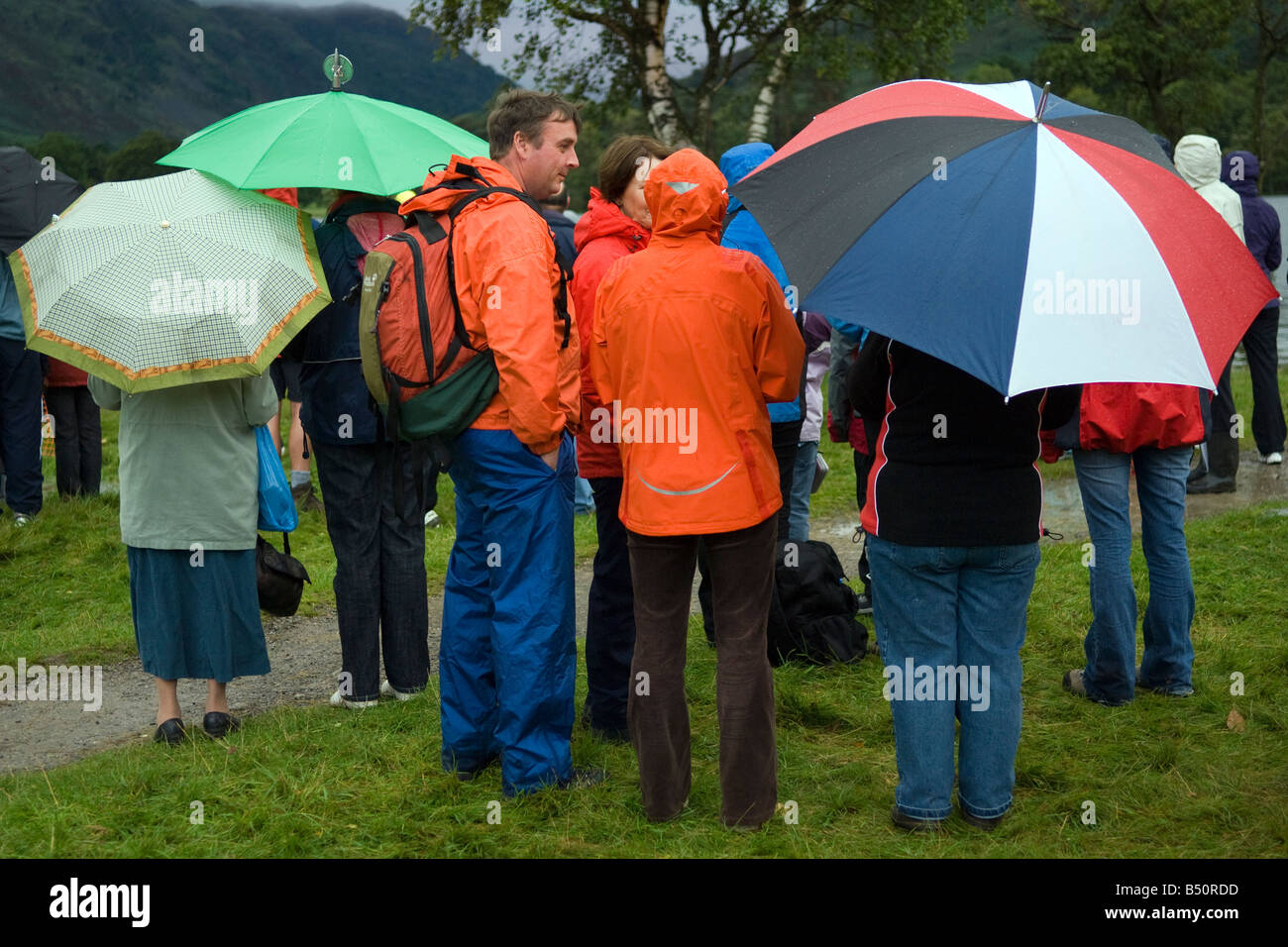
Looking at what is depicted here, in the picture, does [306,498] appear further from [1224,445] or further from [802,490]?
[1224,445]

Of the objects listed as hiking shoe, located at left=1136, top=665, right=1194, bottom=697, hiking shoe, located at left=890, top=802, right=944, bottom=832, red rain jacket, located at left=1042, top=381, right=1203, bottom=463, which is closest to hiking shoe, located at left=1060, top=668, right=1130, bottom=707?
hiking shoe, located at left=1136, top=665, right=1194, bottom=697

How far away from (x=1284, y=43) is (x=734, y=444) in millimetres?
32525

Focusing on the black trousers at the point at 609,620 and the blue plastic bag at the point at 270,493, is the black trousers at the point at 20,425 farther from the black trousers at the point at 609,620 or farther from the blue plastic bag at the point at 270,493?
the black trousers at the point at 609,620

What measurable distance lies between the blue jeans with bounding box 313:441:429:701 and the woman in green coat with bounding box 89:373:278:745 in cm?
34

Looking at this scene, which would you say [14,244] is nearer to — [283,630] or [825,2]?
[283,630]

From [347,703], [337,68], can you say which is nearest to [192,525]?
[347,703]

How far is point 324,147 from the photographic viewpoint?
458 centimetres

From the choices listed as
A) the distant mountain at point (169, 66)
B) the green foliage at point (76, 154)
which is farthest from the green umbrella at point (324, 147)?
the distant mountain at point (169, 66)

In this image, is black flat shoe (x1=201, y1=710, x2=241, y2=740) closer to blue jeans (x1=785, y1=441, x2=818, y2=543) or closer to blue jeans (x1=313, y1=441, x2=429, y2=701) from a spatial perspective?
blue jeans (x1=313, y1=441, x2=429, y2=701)

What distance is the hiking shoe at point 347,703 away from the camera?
17.0ft

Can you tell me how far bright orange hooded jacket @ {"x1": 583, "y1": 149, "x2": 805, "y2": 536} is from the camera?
3.66 m

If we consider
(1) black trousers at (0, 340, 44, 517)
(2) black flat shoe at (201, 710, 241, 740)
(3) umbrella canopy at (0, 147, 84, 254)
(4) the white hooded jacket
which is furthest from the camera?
(1) black trousers at (0, 340, 44, 517)

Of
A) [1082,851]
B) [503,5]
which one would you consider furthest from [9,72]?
[1082,851]

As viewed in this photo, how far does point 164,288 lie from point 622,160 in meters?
1.67
